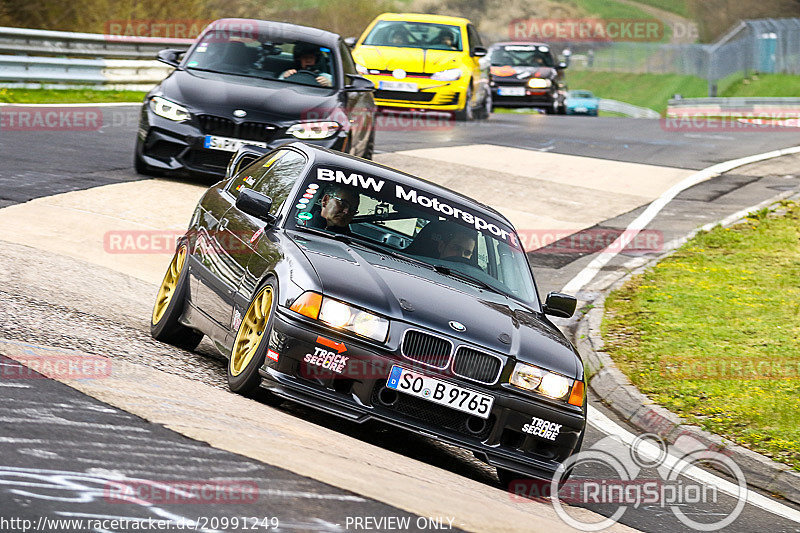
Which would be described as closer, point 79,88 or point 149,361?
point 149,361

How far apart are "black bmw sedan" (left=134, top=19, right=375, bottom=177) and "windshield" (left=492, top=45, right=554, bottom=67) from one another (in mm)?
18528

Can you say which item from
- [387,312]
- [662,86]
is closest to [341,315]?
[387,312]

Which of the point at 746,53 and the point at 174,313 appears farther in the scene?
the point at 746,53

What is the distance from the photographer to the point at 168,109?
13734mm

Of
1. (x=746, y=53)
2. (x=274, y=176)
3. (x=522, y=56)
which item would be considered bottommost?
(x=746, y=53)

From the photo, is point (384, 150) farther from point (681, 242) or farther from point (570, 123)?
point (570, 123)

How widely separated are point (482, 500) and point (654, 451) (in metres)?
2.69

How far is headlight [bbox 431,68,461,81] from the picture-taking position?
2350 cm

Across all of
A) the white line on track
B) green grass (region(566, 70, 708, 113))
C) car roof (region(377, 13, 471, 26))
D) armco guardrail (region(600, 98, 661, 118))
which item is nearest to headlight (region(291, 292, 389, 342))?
the white line on track

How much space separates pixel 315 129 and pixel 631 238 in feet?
14.0

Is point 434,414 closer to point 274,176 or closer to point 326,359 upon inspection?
point 326,359

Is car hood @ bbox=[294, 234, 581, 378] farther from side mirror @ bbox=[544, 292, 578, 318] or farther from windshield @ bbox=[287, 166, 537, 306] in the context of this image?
side mirror @ bbox=[544, 292, 578, 318]

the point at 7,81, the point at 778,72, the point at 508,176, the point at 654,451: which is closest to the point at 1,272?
the point at 654,451

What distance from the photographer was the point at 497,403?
637cm
